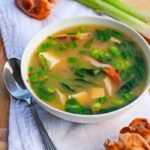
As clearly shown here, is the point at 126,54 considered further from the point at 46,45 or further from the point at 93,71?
the point at 46,45

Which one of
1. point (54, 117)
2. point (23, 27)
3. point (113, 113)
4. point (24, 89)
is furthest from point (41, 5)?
point (113, 113)

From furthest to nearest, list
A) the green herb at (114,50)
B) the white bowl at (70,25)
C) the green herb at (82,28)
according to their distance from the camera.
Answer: the green herb at (82,28), the green herb at (114,50), the white bowl at (70,25)

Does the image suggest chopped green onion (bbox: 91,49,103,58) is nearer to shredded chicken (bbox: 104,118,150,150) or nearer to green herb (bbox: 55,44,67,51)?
green herb (bbox: 55,44,67,51)

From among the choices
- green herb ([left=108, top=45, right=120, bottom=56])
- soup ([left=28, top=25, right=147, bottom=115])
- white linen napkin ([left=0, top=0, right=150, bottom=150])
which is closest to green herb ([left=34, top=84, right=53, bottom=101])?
soup ([left=28, top=25, right=147, bottom=115])

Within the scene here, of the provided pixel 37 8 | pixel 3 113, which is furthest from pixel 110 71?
pixel 37 8

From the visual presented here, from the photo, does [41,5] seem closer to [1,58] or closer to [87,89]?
[1,58]

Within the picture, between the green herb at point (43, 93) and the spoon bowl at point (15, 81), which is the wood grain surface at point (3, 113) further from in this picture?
the green herb at point (43, 93)

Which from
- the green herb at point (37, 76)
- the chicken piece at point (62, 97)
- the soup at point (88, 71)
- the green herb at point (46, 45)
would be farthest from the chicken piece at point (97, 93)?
the green herb at point (46, 45)
